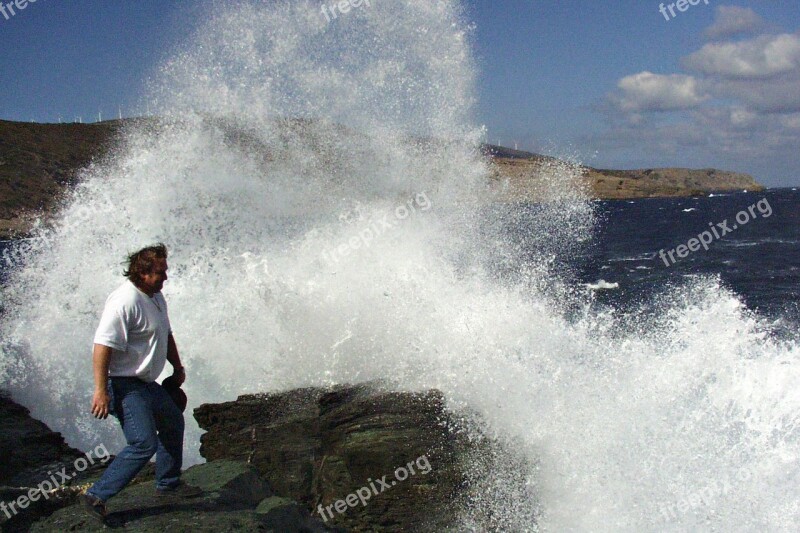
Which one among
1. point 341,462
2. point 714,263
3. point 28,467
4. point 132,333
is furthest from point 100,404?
point 714,263

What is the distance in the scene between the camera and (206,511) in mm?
4688

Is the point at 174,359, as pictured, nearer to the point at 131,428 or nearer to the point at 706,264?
the point at 131,428

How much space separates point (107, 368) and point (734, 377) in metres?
6.80

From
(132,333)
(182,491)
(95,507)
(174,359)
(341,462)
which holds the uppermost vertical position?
(132,333)

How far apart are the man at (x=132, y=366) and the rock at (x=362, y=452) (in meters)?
2.11

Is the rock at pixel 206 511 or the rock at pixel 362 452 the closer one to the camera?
the rock at pixel 206 511

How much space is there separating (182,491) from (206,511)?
338mm

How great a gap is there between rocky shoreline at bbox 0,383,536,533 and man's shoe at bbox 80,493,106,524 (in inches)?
29.8

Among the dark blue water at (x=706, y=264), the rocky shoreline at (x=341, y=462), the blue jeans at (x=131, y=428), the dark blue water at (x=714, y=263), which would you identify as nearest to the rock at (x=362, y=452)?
the rocky shoreline at (x=341, y=462)

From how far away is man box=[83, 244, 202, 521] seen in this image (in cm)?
431

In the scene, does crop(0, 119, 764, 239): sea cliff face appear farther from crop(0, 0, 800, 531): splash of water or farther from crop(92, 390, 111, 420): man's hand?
crop(92, 390, 111, 420): man's hand

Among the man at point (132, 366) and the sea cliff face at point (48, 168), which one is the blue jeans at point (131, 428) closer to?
the man at point (132, 366)

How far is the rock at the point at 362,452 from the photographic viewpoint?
650cm

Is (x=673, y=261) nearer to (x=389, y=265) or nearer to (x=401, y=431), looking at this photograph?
(x=389, y=265)
